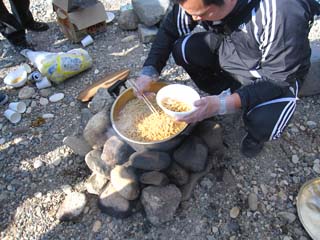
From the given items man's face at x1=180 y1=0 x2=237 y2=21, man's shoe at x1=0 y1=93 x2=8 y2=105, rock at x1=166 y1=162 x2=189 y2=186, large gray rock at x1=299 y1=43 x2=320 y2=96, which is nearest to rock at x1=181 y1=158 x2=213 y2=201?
rock at x1=166 y1=162 x2=189 y2=186

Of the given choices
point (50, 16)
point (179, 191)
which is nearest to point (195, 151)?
point (179, 191)

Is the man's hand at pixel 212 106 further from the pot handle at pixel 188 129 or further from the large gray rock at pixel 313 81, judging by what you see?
the large gray rock at pixel 313 81

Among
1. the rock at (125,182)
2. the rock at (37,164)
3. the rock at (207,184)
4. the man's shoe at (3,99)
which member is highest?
the man's shoe at (3,99)

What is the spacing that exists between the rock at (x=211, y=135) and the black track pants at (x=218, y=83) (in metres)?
0.18

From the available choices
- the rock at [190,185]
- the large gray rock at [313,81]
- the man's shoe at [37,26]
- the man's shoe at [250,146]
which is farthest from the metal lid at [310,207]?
the man's shoe at [37,26]

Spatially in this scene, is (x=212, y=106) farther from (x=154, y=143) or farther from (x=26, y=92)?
(x=26, y=92)

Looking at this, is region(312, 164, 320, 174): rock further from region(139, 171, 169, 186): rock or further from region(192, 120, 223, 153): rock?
region(139, 171, 169, 186): rock

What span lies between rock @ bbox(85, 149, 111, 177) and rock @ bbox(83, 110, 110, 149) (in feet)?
0.30

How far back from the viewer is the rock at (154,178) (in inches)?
78.4

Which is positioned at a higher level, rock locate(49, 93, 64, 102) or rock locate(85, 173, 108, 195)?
rock locate(49, 93, 64, 102)

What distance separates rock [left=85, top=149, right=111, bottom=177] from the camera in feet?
6.91

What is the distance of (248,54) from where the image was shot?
6.42 ft

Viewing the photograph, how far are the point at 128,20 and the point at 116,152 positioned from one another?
69.8 inches

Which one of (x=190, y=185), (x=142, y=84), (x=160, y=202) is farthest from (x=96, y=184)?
(x=142, y=84)
